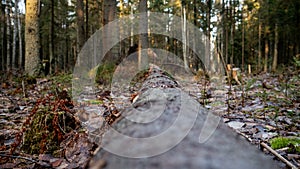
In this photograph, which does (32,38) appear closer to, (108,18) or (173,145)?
(108,18)

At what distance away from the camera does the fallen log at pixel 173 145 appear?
0.82 metres

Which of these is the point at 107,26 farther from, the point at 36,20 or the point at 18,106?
the point at 18,106

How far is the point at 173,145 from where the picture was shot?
0.91 meters

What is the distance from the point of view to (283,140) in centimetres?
214

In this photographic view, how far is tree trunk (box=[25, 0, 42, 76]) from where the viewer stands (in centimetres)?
875

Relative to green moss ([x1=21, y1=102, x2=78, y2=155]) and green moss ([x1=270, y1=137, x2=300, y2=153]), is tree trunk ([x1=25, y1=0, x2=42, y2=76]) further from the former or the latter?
green moss ([x1=270, y1=137, x2=300, y2=153])

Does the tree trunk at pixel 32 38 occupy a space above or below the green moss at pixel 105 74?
above

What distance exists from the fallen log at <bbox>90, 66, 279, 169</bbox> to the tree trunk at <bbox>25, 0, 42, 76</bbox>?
8.81 metres

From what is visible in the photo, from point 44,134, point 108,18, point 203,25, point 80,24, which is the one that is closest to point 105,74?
point 108,18

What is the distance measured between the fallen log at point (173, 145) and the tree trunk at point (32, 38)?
881 cm

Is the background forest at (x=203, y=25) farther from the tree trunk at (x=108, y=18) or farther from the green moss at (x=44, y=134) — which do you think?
the green moss at (x=44, y=134)

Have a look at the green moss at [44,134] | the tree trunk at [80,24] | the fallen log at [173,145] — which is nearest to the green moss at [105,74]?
the tree trunk at [80,24]

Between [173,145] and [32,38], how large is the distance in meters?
9.16

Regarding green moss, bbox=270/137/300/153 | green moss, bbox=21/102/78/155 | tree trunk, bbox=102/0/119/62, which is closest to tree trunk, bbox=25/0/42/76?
tree trunk, bbox=102/0/119/62
